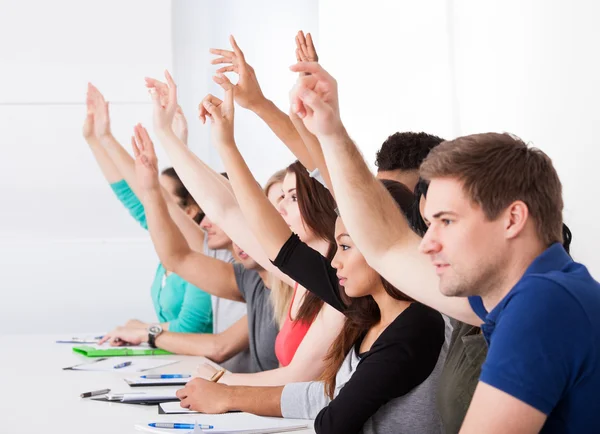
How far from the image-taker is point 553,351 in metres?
1.12

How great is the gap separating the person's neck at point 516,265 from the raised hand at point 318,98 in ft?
1.42

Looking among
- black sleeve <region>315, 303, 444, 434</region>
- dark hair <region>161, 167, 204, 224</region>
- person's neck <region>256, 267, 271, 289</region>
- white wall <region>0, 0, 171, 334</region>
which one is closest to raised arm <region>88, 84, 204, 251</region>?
dark hair <region>161, 167, 204, 224</region>

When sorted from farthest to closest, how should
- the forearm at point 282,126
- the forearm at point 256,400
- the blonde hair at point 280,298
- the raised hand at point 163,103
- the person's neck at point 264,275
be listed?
1. the person's neck at point 264,275
2. the raised hand at point 163,103
3. the blonde hair at point 280,298
4. the forearm at point 282,126
5. the forearm at point 256,400

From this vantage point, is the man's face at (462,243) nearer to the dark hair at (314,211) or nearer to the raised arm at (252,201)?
the raised arm at (252,201)

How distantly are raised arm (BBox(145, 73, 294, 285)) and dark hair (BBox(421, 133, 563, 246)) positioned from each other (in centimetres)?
136

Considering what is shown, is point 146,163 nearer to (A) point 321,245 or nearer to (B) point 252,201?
(A) point 321,245

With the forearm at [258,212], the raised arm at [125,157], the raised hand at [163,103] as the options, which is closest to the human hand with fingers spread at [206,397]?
the forearm at [258,212]

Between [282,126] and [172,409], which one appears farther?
[282,126]

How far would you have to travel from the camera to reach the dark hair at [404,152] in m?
2.62

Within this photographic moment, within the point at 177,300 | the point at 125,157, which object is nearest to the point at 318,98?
the point at 177,300

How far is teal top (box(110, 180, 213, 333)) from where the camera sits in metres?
3.80

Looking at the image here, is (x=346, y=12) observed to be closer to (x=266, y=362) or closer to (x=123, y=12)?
(x=123, y=12)

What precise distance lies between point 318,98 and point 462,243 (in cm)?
42

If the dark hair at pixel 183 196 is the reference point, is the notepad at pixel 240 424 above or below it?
below
